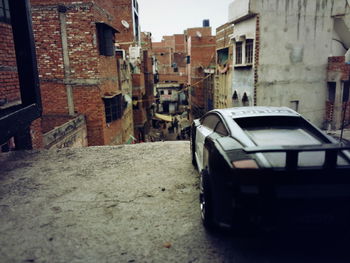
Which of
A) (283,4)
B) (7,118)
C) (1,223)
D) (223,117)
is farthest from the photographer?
(283,4)

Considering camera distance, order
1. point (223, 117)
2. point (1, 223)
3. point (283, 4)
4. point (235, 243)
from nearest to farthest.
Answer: point (235, 243) < point (1, 223) < point (223, 117) < point (283, 4)

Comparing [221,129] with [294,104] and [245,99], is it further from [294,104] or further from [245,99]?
[245,99]

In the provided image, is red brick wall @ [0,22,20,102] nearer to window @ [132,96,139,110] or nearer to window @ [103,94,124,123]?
window @ [103,94,124,123]

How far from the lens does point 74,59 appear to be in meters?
12.3

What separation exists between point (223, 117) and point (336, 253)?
2.09 m

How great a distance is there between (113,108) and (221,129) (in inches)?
442

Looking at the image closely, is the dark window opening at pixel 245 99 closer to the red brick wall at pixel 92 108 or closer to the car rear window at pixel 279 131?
the red brick wall at pixel 92 108

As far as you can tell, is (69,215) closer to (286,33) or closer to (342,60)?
(286,33)

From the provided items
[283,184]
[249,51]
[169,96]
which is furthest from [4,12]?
[169,96]

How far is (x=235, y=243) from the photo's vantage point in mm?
3111

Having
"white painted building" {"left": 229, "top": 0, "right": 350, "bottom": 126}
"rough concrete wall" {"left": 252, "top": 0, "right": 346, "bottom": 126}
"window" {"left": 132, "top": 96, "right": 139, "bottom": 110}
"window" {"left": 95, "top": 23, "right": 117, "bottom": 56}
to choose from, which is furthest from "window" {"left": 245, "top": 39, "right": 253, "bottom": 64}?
"window" {"left": 132, "top": 96, "right": 139, "bottom": 110}

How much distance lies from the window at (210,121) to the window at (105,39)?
9825mm

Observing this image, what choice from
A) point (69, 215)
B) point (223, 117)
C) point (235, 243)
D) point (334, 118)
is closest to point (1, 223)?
point (69, 215)

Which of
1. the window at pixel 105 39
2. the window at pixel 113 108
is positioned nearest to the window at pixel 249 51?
the window at pixel 105 39
